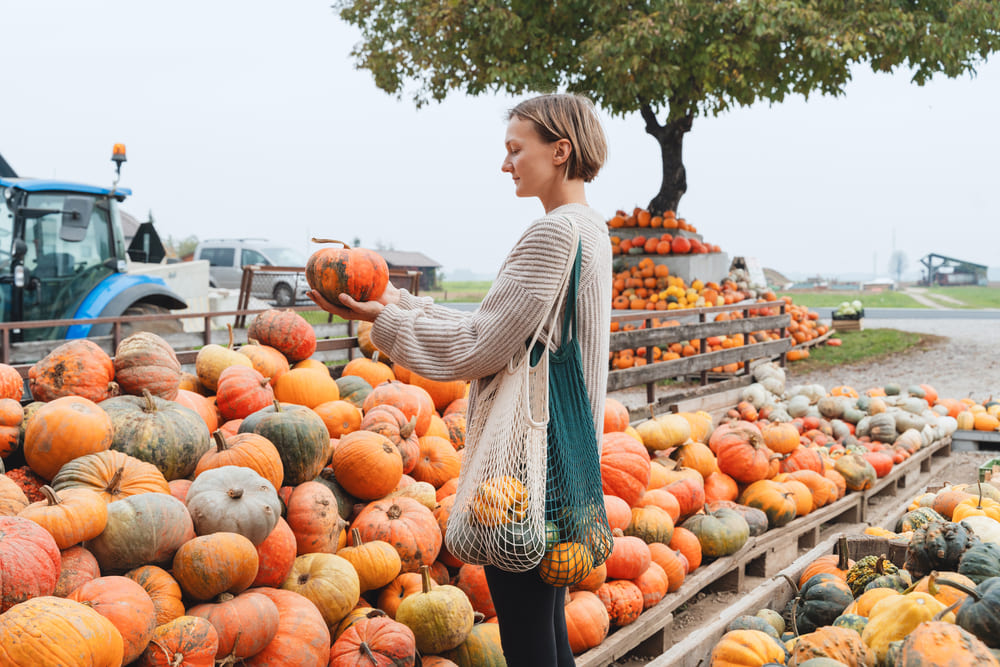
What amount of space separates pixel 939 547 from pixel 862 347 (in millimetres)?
13398

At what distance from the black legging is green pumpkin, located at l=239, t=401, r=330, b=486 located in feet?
5.12

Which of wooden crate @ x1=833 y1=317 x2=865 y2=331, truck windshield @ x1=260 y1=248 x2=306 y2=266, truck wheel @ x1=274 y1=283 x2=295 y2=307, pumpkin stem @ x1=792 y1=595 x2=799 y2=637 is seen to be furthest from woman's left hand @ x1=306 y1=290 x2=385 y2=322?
truck windshield @ x1=260 y1=248 x2=306 y2=266

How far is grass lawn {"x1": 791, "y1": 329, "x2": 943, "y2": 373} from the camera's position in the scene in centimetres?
1372

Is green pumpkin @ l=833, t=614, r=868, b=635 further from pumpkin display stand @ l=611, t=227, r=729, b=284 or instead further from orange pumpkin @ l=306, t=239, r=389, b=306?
pumpkin display stand @ l=611, t=227, r=729, b=284

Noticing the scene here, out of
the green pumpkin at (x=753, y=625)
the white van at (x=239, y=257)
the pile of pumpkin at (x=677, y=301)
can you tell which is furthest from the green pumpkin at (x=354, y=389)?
the white van at (x=239, y=257)

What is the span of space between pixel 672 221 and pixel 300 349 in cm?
1063

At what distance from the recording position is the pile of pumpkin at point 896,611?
203cm

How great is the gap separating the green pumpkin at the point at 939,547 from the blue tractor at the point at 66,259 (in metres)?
7.53

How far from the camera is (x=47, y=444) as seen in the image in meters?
2.84

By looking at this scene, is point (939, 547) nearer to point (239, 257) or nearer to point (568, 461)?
point (568, 461)

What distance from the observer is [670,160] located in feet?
49.6

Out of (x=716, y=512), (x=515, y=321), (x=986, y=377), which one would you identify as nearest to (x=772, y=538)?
(x=716, y=512)

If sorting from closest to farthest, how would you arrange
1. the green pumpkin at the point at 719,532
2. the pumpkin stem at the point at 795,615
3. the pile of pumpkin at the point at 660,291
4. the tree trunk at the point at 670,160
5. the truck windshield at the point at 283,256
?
the pumpkin stem at the point at 795,615
the green pumpkin at the point at 719,532
the pile of pumpkin at the point at 660,291
the tree trunk at the point at 670,160
the truck windshield at the point at 283,256

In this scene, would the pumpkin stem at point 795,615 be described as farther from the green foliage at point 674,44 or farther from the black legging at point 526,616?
the green foliage at point 674,44
